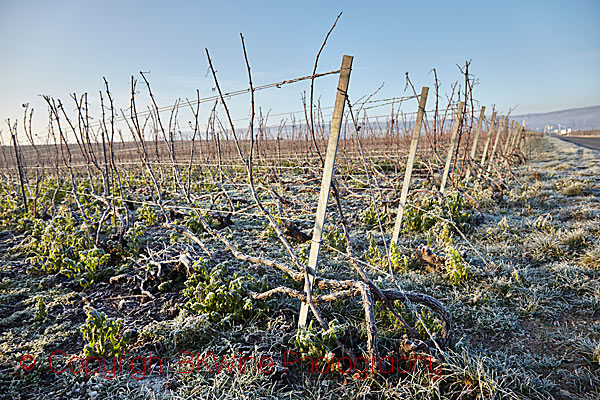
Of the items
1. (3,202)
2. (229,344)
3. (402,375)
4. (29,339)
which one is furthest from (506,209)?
(3,202)

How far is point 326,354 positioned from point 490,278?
78.2 inches

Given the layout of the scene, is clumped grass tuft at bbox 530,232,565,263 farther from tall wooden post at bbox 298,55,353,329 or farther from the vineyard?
tall wooden post at bbox 298,55,353,329

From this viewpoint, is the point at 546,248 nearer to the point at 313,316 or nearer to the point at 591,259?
the point at 591,259

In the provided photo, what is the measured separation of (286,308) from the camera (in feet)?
8.12

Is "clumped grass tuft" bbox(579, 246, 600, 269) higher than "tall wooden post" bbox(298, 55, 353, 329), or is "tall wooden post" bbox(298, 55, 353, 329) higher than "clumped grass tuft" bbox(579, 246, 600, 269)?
"tall wooden post" bbox(298, 55, 353, 329)

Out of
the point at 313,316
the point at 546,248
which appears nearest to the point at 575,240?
the point at 546,248

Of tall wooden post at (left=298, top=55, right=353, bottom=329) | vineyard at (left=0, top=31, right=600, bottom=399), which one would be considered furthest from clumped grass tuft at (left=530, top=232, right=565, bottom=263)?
tall wooden post at (left=298, top=55, right=353, bottom=329)

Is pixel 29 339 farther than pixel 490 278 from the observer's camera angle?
No

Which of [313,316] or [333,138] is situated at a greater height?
[333,138]

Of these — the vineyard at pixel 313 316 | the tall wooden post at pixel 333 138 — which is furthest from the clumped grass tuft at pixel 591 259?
the tall wooden post at pixel 333 138

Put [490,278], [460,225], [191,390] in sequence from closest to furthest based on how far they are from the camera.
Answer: [191,390] < [490,278] < [460,225]

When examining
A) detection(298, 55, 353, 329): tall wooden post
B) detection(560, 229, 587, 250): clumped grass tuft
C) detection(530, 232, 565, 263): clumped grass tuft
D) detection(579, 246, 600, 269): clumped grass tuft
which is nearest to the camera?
detection(298, 55, 353, 329): tall wooden post

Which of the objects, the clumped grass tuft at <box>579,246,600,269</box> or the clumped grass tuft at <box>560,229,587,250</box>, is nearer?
the clumped grass tuft at <box>579,246,600,269</box>

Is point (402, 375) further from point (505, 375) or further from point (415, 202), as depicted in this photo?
point (415, 202)
